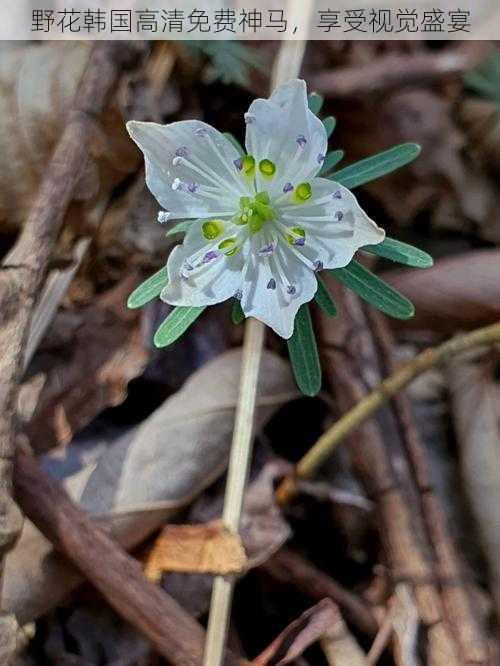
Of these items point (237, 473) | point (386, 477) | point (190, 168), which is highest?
point (190, 168)

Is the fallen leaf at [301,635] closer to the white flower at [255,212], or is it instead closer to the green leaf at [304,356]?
the green leaf at [304,356]

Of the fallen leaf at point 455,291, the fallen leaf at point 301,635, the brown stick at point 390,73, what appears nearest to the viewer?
the fallen leaf at point 301,635

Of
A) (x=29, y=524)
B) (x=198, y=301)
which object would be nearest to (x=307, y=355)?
(x=198, y=301)

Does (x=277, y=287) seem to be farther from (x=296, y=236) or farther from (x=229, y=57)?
(x=229, y=57)

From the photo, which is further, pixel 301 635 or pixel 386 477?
pixel 386 477

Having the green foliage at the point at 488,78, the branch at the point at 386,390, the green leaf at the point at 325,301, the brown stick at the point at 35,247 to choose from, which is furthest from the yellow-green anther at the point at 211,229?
the green foliage at the point at 488,78

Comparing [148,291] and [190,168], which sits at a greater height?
[190,168]

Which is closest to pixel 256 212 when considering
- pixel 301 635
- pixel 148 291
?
pixel 148 291
